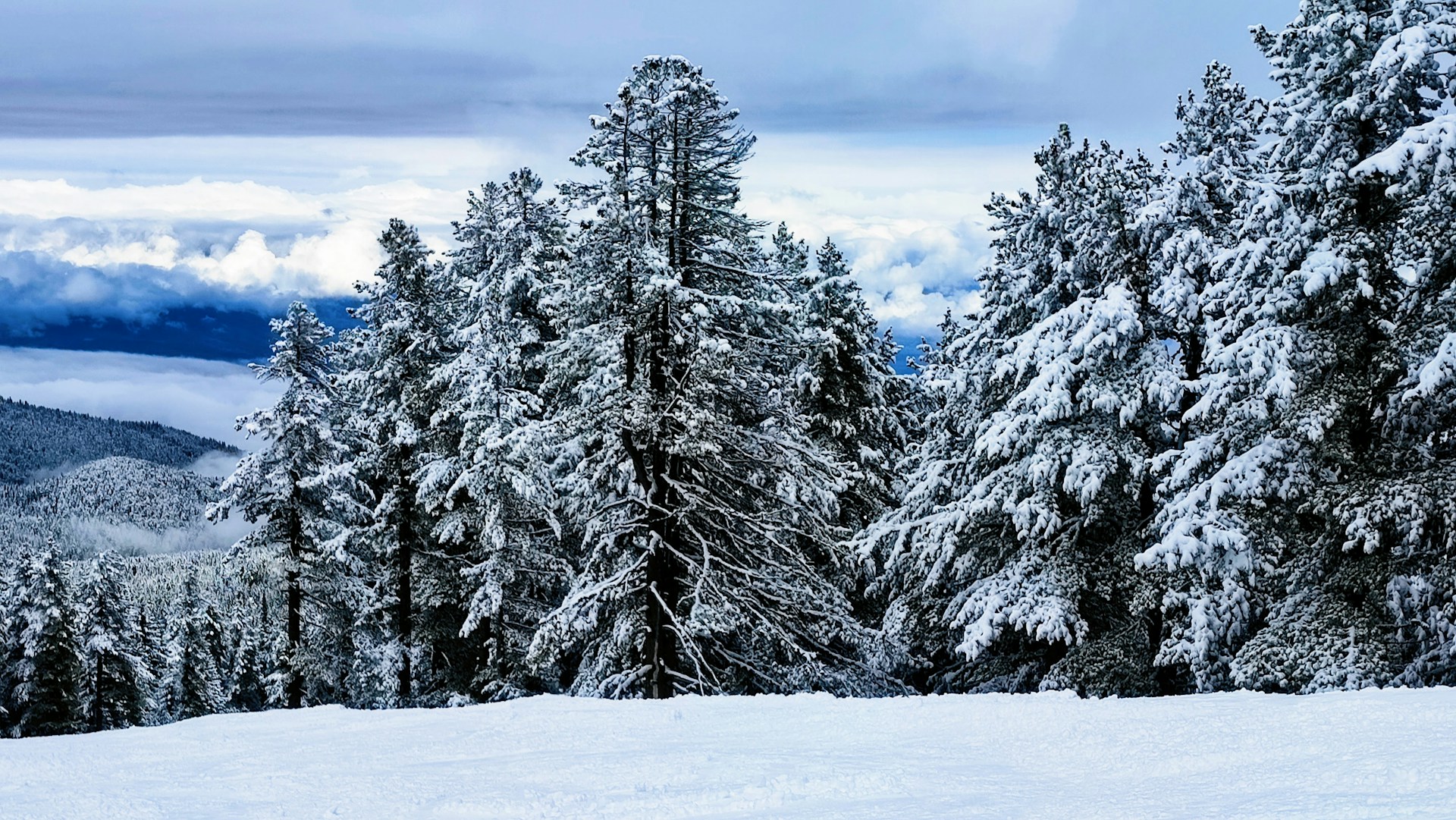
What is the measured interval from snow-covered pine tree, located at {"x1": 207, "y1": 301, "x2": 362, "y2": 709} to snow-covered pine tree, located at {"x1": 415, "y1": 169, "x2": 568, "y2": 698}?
2.86 m

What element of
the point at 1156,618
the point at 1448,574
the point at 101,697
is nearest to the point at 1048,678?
the point at 1156,618

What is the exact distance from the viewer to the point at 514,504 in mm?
24547

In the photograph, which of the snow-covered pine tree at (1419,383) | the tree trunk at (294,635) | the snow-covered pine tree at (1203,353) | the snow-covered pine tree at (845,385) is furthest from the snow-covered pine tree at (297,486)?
the snow-covered pine tree at (1419,383)

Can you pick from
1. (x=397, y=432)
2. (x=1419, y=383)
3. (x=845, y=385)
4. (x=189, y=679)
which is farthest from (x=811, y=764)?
(x=189, y=679)

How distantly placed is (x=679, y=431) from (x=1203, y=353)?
863 cm

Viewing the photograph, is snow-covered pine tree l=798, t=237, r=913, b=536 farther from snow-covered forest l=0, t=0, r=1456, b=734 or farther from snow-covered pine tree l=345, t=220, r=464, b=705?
snow-covered pine tree l=345, t=220, r=464, b=705

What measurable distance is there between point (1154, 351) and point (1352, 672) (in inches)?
237

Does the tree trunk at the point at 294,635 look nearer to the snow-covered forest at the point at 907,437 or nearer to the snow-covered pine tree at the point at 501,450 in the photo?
the snow-covered forest at the point at 907,437

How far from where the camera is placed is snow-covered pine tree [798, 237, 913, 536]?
2558 cm

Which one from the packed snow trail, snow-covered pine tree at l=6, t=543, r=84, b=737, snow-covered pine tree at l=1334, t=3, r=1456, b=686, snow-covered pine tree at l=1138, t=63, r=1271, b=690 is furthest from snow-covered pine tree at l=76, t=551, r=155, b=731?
snow-covered pine tree at l=1334, t=3, r=1456, b=686

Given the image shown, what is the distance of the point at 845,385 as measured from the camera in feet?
86.8

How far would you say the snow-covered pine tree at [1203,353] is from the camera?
49.7 ft

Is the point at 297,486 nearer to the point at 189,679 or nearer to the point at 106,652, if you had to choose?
the point at 106,652

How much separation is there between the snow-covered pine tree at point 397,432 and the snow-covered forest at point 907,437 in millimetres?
110
